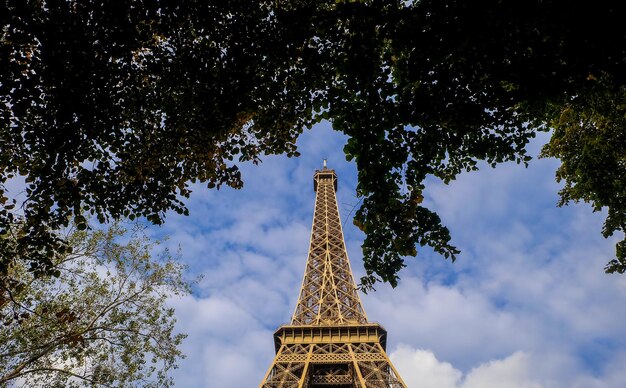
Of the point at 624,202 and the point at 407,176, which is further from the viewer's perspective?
the point at 624,202

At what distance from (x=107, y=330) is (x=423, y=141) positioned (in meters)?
8.75

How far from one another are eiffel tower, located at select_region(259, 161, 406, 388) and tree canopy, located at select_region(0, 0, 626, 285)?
1024 inches

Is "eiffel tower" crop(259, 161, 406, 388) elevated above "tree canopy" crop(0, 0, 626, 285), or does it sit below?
above

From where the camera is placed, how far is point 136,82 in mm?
8242

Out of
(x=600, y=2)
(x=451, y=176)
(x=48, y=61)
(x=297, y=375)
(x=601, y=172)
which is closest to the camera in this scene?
(x=600, y=2)

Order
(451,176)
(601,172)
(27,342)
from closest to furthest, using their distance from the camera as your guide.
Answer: (451,176) < (27,342) < (601,172)

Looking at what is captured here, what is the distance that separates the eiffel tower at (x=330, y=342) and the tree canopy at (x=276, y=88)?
1024 inches

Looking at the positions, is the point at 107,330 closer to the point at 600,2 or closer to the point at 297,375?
the point at 600,2

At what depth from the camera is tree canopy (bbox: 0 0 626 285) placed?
6.45m

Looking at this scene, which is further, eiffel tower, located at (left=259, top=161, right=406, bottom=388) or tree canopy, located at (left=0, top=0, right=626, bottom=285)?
eiffel tower, located at (left=259, top=161, right=406, bottom=388)

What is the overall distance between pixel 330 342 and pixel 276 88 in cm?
3257

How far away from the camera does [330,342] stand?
1503 inches

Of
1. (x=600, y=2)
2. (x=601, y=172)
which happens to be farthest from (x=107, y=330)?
(x=601, y=172)

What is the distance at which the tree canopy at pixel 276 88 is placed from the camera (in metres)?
6.45
